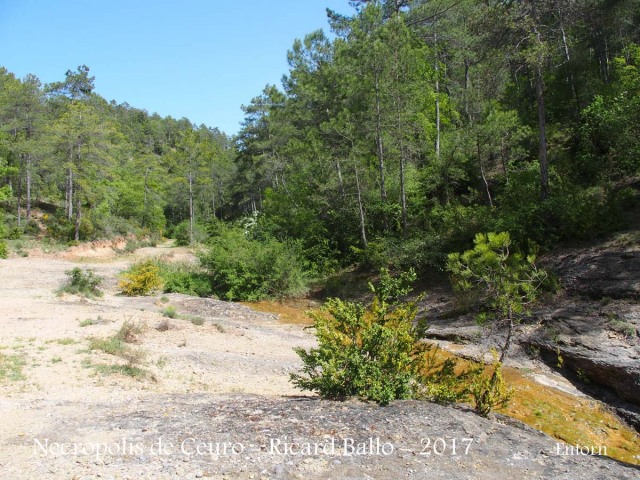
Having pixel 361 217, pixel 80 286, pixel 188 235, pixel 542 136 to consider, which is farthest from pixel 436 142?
pixel 188 235

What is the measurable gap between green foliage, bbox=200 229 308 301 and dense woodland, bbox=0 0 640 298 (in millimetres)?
88

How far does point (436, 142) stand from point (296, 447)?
21574 millimetres

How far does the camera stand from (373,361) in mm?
5879

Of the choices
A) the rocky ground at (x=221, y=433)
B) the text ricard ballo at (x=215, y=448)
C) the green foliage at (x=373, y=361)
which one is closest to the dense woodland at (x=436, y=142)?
the green foliage at (x=373, y=361)

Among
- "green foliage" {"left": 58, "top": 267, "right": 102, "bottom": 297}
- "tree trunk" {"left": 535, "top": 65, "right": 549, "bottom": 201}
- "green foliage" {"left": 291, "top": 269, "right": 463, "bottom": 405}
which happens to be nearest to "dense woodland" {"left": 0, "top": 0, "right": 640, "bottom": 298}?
"tree trunk" {"left": 535, "top": 65, "right": 549, "bottom": 201}

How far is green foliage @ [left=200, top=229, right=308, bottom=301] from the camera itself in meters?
19.4

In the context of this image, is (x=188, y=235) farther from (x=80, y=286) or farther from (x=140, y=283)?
(x=80, y=286)

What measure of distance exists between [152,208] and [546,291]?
45.0m

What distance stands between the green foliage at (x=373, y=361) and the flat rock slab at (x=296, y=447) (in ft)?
1.02

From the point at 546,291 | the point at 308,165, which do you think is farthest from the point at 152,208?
the point at 546,291

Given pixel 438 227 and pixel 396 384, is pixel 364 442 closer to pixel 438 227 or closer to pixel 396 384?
pixel 396 384

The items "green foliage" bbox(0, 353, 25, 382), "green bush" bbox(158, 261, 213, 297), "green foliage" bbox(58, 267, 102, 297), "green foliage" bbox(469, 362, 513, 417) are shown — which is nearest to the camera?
"green foliage" bbox(469, 362, 513, 417)

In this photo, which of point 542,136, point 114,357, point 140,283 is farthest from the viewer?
point 140,283

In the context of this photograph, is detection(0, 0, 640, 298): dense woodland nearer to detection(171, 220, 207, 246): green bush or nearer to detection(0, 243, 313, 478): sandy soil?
detection(0, 243, 313, 478): sandy soil
